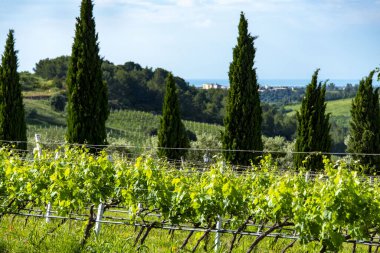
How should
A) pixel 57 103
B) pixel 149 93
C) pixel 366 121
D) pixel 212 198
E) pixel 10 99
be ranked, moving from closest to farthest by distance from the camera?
pixel 212 198 < pixel 10 99 < pixel 366 121 < pixel 57 103 < pixel 149 93

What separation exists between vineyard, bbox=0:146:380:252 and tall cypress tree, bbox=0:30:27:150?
46.1 feet

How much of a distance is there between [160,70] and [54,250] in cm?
6854

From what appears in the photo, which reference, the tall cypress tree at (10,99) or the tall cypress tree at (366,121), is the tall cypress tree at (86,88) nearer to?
the tall cypress tree at (10,99)

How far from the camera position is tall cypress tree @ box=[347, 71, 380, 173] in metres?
23.0

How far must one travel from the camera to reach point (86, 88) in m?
21.3

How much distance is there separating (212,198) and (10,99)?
56.3ft

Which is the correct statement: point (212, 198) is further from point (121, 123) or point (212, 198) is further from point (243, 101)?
point (121, 123)

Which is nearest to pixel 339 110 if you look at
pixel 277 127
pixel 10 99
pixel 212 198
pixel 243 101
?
pixel 277 127

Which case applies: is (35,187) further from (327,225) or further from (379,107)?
(379,107)

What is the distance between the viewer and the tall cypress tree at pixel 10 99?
22.2m

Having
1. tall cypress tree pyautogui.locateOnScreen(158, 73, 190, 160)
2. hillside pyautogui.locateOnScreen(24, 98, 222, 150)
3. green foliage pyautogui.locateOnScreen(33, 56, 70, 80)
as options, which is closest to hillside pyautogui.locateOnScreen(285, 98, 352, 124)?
green foliage pyautogui.locateOnScreen(33, 56, 70, 80)

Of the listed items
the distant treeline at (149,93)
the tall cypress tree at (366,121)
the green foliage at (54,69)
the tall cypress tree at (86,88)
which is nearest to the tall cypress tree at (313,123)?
the tall cypress tree at (366,121)

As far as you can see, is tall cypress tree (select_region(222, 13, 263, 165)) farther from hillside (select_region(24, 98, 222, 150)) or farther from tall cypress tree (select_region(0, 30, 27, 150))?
hillside (select_region(24, 98, 222, 150))

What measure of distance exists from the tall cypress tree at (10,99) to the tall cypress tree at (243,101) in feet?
24.6
